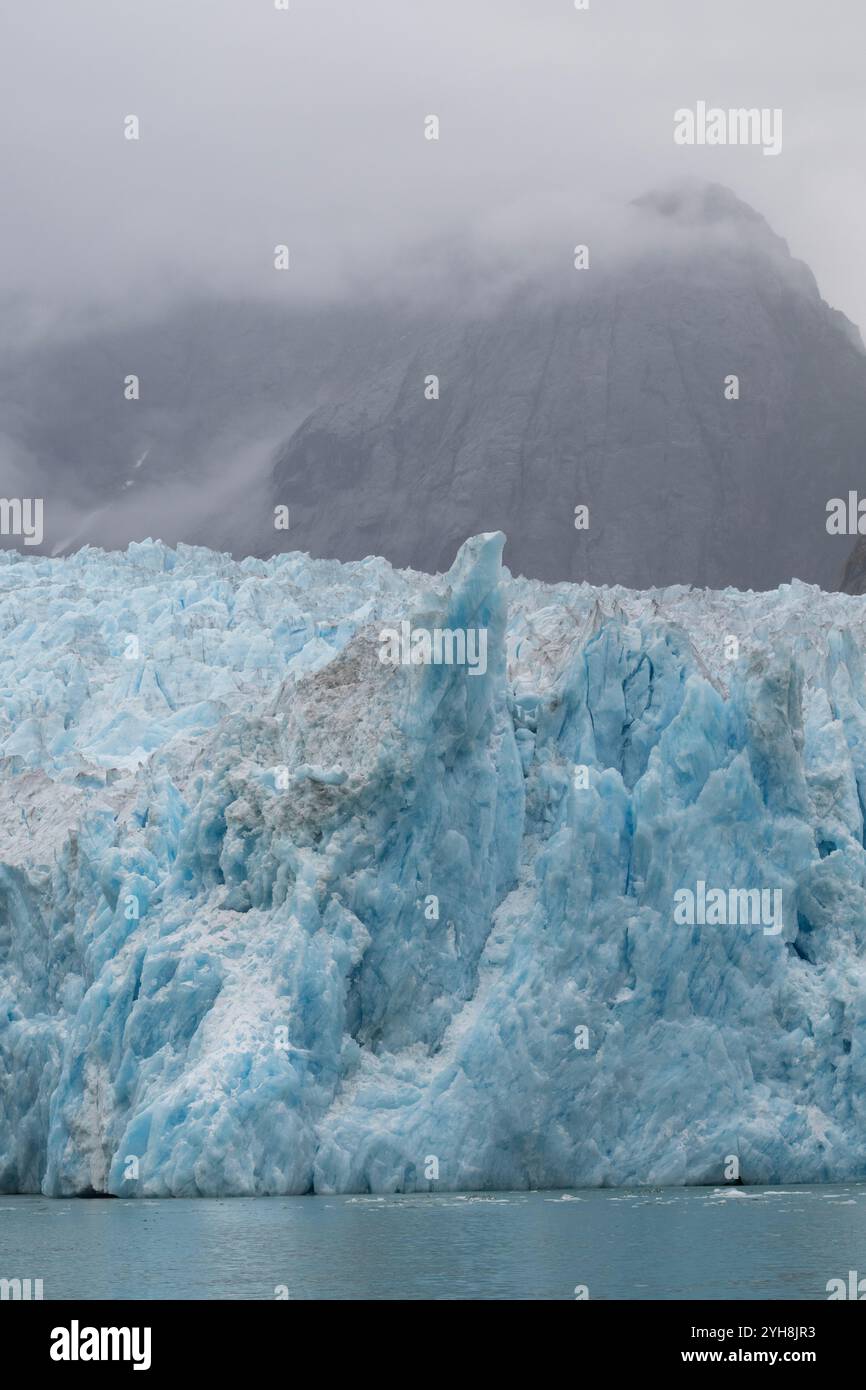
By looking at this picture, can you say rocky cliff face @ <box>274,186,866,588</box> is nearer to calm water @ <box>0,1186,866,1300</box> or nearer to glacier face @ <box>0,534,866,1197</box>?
glacier face @ <box>0,534,866,1197</box>

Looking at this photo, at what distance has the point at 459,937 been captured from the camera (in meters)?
24.1

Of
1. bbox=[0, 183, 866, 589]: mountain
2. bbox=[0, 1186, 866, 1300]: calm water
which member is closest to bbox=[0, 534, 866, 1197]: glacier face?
bbox=[0, 1186, 866, 1300]: calm water

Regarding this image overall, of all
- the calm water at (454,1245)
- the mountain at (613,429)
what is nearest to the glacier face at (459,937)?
the calm water at (454,1245)

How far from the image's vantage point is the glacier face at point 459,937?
74.7 feet

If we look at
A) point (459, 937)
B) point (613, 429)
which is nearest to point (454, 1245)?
point (459, 937)

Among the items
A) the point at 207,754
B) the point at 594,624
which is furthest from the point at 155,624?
the point at 594,624

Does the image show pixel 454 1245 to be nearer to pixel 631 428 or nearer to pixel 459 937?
pixel 459 937

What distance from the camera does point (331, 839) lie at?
23953 millimetres

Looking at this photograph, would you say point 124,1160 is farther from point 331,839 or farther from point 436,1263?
point 436,1263

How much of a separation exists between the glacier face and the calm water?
848mm

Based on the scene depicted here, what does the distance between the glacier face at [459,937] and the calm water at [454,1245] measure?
2.78ft

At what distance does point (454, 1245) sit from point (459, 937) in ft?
20.4
